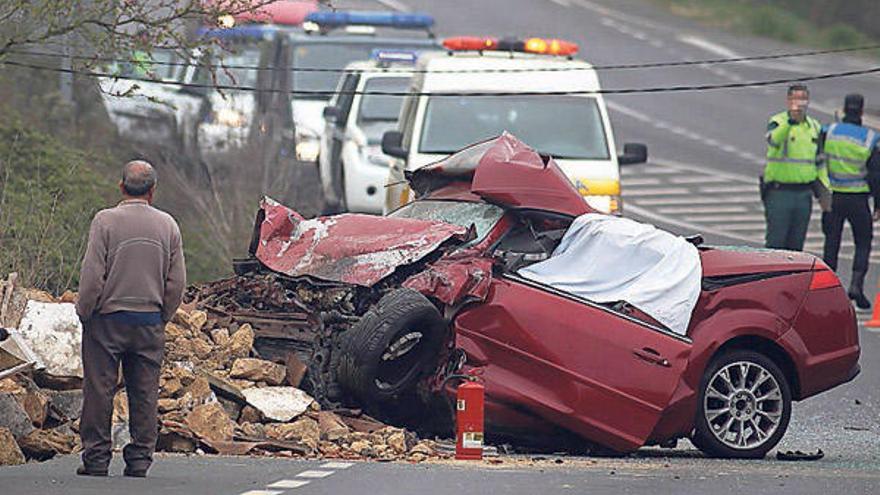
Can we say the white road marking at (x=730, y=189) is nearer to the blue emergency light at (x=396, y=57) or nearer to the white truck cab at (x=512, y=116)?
the blue emergency light at (x=396, y=57)

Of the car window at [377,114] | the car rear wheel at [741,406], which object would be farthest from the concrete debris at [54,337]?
the car window at [377,114]

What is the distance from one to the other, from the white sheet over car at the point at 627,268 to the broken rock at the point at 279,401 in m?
1.48

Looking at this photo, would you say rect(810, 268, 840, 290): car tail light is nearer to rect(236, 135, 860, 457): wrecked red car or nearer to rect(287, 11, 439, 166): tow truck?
rect(236, 135, 860, 457): wrecked red car

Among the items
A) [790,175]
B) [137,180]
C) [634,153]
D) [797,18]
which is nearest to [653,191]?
[790,175]

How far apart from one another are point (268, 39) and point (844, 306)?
1389 centimetres

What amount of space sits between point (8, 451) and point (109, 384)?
2.72 ft

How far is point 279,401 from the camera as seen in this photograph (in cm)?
1161

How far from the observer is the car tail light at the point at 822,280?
39.6 feet

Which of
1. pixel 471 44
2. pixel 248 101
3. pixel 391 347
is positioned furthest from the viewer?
pixel 248 101

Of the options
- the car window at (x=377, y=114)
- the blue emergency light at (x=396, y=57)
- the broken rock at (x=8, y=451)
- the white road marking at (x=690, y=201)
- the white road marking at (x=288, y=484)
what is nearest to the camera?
the white road marking at (x=288, y=484)

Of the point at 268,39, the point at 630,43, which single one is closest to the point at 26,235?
the point at 268,39

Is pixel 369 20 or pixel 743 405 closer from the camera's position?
pixel 743 405

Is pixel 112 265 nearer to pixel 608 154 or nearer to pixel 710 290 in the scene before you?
pixel 710 290

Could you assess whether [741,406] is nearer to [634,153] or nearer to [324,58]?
[634,153]
